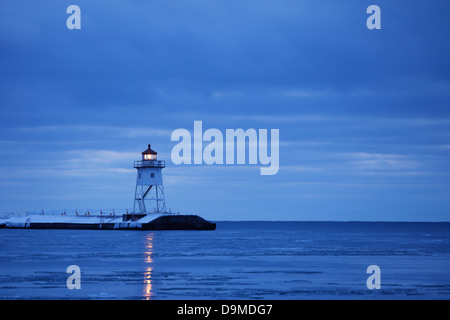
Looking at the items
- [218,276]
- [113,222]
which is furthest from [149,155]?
[218,276]

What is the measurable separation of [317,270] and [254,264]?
5829 mm

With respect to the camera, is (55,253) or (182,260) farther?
(55,253)

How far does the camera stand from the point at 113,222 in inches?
4776

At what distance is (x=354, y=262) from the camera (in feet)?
165

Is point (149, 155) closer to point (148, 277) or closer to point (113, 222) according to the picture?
point (113, 222)

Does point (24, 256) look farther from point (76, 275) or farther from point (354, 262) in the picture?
point (354, 262)

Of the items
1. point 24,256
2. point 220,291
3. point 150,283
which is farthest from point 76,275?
point 24,256

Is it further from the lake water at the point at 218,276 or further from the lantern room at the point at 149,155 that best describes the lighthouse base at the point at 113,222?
the lake water at the point at 218,276

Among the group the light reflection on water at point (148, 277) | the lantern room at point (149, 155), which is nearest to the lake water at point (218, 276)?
the light reflection on water at point (148, 277)

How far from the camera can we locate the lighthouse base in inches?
4395

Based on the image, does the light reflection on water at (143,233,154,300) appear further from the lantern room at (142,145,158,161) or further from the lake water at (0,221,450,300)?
the lantern room at (142,145,158,161)

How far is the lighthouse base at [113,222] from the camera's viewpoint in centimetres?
11162
